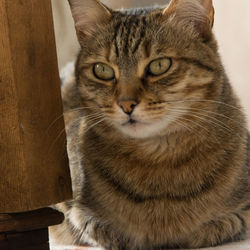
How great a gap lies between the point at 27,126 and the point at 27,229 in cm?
32

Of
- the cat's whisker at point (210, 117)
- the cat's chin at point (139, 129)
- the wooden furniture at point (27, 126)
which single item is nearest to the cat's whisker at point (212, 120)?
the cat's whisker at point (210, 117)

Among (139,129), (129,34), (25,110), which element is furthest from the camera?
(129,34)

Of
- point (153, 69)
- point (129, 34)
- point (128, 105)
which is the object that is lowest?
point (128, 105)

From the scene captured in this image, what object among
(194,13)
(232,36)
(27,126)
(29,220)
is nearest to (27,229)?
(29,220)

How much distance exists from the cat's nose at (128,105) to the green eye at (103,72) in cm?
17

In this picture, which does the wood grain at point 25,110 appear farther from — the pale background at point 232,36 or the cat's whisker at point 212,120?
the pale background at point 232,36

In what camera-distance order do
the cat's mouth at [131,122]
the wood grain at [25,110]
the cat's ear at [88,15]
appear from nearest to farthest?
the wood grain at [25,110] → the cat's mouth at [131,122] → the cat's ear at [88,15]

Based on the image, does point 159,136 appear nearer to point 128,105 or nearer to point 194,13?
point 128,105

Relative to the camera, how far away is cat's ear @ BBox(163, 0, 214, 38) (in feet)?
5.46

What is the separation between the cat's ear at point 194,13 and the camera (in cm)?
167

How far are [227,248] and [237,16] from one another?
5.43ft

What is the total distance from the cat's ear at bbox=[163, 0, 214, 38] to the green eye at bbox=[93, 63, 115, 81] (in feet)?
0.87

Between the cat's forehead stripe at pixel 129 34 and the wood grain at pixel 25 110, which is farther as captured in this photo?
the cat's forehead stripe at pixel 129 34

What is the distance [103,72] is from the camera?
1.72 meters
